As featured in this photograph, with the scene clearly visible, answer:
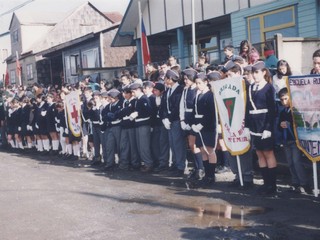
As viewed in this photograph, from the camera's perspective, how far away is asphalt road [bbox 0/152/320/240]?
18.9 feet

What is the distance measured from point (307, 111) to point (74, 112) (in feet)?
24.6

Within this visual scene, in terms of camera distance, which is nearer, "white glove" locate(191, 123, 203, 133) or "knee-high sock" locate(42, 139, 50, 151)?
"white glove" locate(191, 123, 203, 133)

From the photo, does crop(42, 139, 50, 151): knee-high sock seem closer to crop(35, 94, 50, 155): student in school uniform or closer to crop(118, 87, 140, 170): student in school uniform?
crop(35, 94, 50, 155): student in school uniform

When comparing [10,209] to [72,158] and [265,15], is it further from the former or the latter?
[265,15]

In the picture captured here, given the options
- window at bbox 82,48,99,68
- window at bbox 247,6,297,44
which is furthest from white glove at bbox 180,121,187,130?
window at bbox 82,48,99,68

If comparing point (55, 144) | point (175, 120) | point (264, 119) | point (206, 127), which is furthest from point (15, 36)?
point (264, 119)

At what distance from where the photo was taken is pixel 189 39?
2133cm

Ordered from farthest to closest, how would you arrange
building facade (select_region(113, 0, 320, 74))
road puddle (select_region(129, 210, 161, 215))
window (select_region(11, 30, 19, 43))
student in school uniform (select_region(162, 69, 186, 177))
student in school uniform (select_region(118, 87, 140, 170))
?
1. window (select_region(11, 30, 19, 43))
2. building facade (select_region(113, 0, 320, 74))
3. student in school uniform (select_region(118, 87, 140, 170))
4. student in school uniform (select_region(162, 69, 186, 177))
5. road puddle (select_region(129, 210, 161, 215))

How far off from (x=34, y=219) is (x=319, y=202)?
4.03 meters

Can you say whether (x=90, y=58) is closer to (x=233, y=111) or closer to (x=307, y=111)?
(x=233, y=111)

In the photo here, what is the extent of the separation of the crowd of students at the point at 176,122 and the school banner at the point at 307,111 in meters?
0.25

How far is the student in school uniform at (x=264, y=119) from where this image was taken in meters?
7.32

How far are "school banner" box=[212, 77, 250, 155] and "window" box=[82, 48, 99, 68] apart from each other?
73.5 feet

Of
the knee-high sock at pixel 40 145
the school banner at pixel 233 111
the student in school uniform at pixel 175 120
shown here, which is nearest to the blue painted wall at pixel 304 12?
the student in school uniform at pixel 175 120
